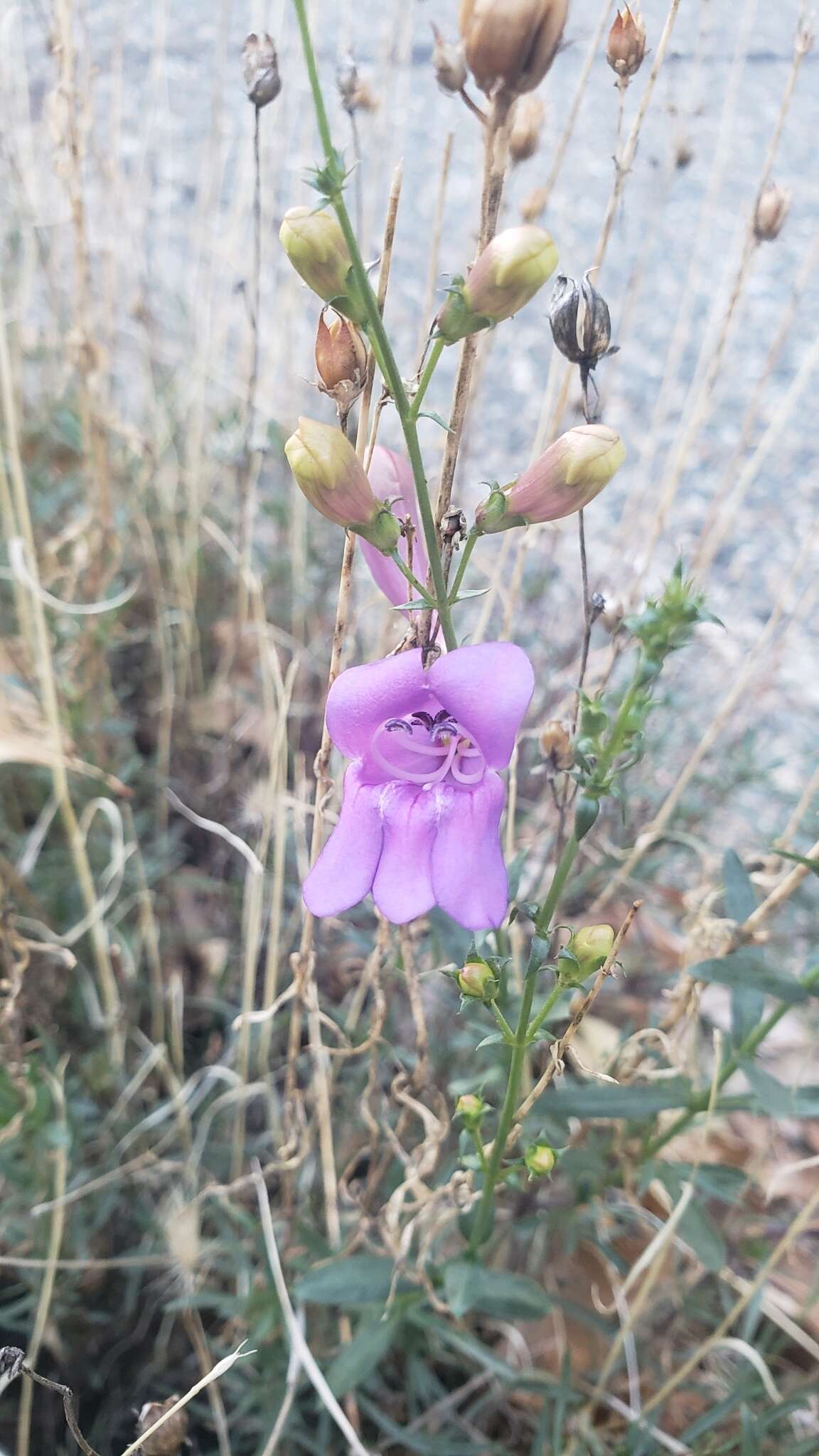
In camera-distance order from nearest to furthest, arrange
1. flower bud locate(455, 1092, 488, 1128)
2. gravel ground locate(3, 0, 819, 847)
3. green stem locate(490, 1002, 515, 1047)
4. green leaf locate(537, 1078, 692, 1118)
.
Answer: green stem locate(490, 1002, 515, 1047) < flower bud locate(455, 1092, 488, 1128) < green leaf locate(537, 1078, 692, 1118) < gravel ground locate(3, 0, 819, 847)

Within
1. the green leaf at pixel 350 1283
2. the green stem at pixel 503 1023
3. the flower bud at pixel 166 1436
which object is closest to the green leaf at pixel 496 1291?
the green leaf at pixel 350 1283

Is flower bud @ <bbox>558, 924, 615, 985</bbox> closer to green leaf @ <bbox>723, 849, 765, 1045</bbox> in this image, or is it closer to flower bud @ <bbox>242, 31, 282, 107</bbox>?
green leaf @ <bbox>723, 849, 765, 1045</bbox>

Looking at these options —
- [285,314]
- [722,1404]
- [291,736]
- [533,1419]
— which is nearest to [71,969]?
[291,736]

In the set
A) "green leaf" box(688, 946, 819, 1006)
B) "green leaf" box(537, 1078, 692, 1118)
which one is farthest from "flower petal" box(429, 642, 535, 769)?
"green leaf" box(537, 1078, 692, 1118)

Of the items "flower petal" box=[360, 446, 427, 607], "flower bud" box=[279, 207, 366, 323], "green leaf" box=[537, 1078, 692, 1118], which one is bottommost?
"green leaf" box=[537, 1078, 692, 1118]

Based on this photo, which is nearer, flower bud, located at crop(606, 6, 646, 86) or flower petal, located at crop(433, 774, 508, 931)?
flower petal, located at crop(433, 774, 508, 931)

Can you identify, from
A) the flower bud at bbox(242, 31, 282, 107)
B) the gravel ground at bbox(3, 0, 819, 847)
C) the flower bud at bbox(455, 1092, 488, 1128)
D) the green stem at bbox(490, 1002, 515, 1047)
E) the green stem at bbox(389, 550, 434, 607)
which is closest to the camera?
the green stem at bbox(389, 550, 434, 607)

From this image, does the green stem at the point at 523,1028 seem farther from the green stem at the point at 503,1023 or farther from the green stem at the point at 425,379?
the green stem at the point at 425,379
